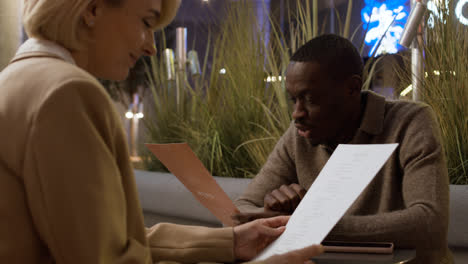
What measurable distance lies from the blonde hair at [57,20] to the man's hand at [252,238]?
45 cm

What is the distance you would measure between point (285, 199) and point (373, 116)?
1.33 ft

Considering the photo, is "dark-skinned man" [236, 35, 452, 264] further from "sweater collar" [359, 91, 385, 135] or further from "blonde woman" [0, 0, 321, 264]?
"blonde woman" [0, 0, 321, 264]

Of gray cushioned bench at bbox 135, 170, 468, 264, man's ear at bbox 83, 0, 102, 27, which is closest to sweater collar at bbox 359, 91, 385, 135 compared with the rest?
gray cushioned bench at bbox 135, 170, 468, 264

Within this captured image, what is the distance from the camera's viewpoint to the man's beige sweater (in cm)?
113

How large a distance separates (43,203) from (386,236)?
2.54 feet

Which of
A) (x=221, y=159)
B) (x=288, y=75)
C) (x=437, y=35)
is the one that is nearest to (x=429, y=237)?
(x=288, y=75)

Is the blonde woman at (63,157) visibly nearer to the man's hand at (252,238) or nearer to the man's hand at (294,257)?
the man's hand at (294,257)

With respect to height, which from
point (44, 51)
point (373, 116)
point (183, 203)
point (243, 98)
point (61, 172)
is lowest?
point (183, 203)

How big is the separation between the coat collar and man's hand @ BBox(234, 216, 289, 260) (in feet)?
1.46

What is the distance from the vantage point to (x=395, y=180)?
1.37m

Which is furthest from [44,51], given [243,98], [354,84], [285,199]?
[243,98]

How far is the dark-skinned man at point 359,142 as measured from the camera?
1.14 metres

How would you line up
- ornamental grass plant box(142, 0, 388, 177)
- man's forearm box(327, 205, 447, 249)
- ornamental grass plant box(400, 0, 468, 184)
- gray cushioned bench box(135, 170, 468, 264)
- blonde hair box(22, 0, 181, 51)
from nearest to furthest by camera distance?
1. blonde hair box(22, 0, 181, 51)
2. man's forearm box(327, 205, 447, 249)
3. gray cushioned bench box(135, 170, 468, 264)
4. ornamental grass plant box(400, 0, 468, 184)
5. ornamental grass plant box(142, 0, 388, 177)

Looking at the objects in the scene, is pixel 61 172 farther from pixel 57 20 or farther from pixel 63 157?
pixel 57 20
